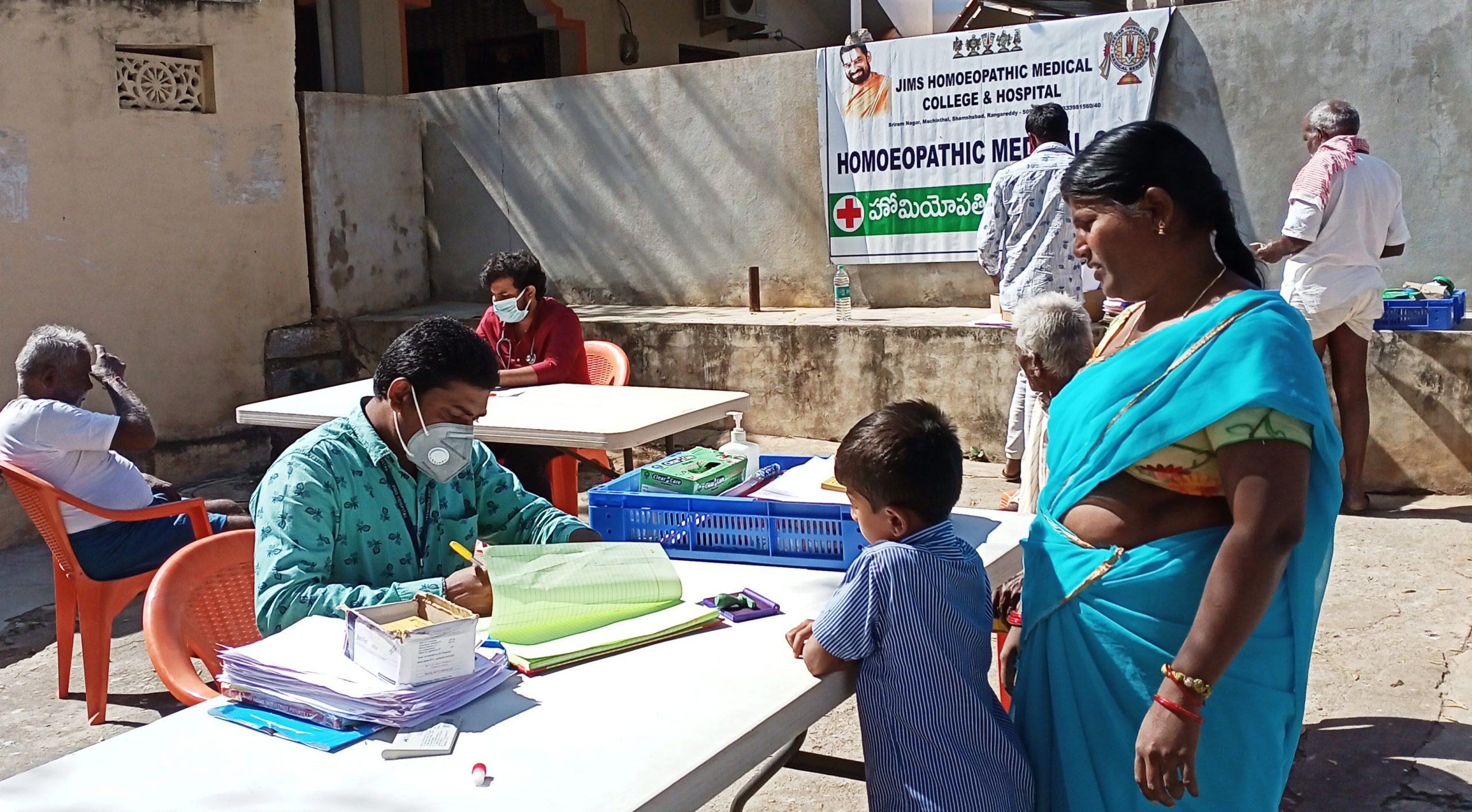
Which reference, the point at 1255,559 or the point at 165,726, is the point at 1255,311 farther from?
the point at 165,726

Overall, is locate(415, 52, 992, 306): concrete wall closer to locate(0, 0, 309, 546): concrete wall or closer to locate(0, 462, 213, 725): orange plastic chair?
locate(0, 0, 309, 546): concrete wall

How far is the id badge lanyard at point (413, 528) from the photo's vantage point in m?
2.42

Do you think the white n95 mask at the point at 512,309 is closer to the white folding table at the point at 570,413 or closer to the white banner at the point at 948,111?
the white folding table at the point at 570,413

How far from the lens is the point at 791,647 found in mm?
2010

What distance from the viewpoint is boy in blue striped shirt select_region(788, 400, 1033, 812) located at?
1.88 m

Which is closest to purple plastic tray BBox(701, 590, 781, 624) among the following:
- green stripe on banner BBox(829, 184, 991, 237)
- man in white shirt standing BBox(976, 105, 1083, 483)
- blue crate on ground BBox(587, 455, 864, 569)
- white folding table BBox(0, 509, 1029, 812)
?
white folding table BBox(0, 509, 1029, 812)

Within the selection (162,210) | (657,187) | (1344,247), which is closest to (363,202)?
(162,210)

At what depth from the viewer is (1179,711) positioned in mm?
1678

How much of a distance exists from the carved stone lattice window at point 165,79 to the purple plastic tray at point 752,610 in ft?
19.5

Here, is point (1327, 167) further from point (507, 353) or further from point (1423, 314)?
point (507, 353)

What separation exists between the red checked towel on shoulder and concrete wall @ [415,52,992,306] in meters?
2.15

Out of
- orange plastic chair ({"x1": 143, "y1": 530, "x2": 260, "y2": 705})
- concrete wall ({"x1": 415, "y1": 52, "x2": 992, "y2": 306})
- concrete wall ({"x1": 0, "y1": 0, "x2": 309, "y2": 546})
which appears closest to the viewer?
orange plastic chair ({"x1": 143, "y1": 530, "x2": 260, "y2": 705})

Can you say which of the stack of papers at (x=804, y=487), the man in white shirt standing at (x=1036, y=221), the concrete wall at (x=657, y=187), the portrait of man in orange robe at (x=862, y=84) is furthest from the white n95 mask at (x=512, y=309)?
the portrait of man in orange robe at (x=862, y=84)

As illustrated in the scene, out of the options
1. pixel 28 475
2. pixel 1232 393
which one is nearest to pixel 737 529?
pixel 1232 393
